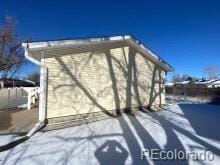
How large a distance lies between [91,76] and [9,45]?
1421 cm

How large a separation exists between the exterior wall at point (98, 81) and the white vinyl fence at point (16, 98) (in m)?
4.12

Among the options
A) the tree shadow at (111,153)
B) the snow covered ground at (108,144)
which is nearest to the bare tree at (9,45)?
the snow covered ground at (108,144)

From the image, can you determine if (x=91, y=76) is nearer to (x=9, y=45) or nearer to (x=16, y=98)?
(x=16, y=98)

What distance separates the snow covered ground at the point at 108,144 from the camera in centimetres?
481

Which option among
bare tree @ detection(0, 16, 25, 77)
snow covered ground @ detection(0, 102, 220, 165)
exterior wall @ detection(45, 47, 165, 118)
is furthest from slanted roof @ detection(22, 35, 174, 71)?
bare tree @ detection(0, 16, 25, 77)

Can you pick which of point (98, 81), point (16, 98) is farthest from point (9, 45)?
point (98, 81)

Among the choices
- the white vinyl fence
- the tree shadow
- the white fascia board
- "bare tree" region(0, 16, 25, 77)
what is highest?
"bare tree" region(0, 16, 25, 77)

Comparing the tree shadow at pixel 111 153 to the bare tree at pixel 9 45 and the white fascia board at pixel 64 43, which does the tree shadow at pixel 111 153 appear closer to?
the white fascia board at pixel 64 43

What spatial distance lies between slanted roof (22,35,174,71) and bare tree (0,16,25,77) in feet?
42.6

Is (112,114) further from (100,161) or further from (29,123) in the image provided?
(100,161)

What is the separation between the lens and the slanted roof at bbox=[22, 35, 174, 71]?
772 cm

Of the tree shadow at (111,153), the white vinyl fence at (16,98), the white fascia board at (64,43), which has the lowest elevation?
the tree shadow at (111,153)

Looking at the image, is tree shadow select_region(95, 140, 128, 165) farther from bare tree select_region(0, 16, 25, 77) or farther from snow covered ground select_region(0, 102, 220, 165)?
bare tree select_region(0, 16, 25, 77)

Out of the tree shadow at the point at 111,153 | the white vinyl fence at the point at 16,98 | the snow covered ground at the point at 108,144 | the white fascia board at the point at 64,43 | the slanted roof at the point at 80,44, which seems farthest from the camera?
the white vinyl fence at the point at 16,98
